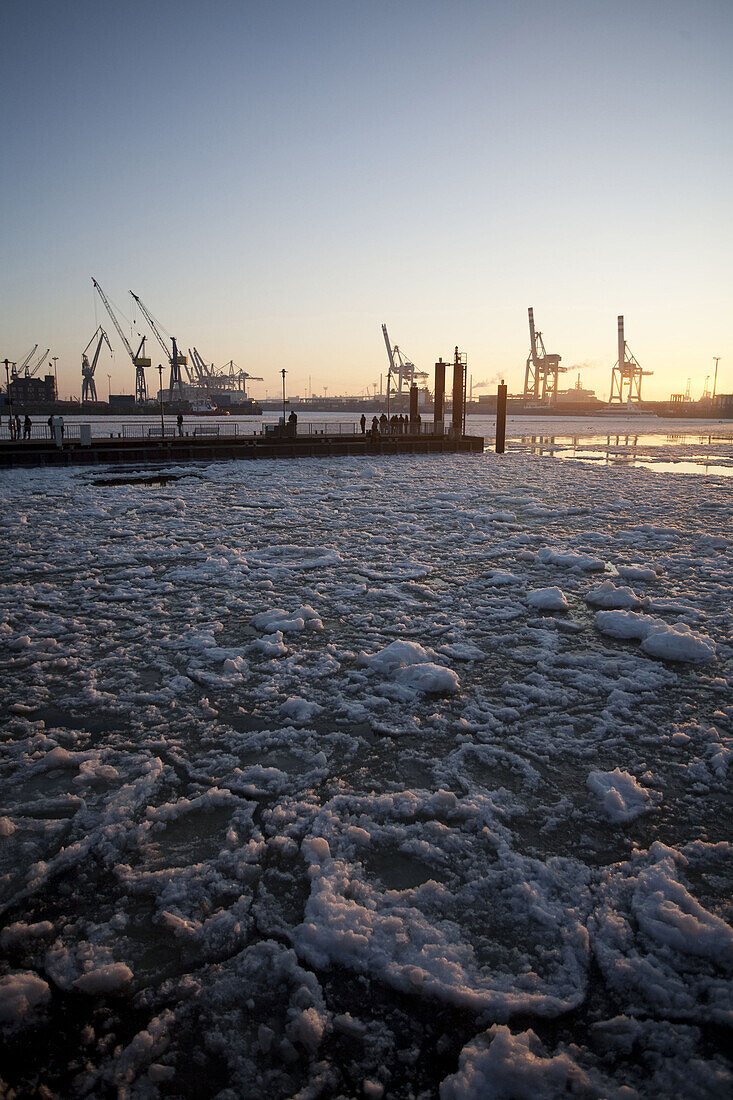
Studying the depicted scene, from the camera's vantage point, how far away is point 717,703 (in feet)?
15.4

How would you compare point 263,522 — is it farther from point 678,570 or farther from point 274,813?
point 274,813

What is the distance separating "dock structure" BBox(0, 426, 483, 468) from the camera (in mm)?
24812

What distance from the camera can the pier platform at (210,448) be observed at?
24778mm

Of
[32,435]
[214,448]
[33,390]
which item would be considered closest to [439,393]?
[214,448]

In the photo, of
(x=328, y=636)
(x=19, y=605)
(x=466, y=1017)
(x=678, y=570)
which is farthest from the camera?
(x=678, y=570)

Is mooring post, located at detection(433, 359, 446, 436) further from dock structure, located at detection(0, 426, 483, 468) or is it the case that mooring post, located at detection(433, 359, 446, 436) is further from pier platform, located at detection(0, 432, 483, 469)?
pier platform, located at detection(0, 432, 483, 469)

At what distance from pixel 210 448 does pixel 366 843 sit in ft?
89.5

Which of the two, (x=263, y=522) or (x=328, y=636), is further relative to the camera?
(x=263, y=522)

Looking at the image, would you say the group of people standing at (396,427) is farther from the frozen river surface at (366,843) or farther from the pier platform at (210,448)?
the frozen river surface at (366,843)

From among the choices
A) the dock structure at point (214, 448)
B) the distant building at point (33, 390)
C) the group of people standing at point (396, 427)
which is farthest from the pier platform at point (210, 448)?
the distant building at point (33, 390)

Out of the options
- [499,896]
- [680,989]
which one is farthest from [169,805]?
[680,989]

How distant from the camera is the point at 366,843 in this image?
312 centimetres

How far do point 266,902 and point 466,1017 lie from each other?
100cm

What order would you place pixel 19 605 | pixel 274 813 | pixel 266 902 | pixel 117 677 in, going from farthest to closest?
pixel 19 605, pixel 117 677, pixel 274 813, pixel 266 902
